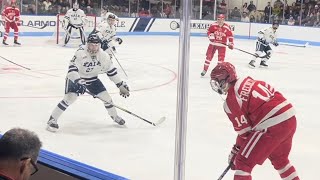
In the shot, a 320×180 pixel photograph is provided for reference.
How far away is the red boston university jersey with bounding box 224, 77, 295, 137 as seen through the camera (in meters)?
1.96

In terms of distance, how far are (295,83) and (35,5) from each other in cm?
627

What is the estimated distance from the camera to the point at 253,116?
2.00 meters

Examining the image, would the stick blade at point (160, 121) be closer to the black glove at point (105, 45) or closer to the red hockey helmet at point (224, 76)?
the red hockey helmet at point (224, 76)

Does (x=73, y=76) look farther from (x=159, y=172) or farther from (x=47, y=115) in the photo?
(x=159, y=172)

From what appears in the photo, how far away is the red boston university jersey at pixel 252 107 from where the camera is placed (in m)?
1.96

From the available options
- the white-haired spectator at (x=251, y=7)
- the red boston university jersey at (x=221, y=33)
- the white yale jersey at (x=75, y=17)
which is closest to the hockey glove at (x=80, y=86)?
the red boston university jersey at (x=221, y=33)

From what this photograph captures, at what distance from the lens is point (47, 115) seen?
13.1ft

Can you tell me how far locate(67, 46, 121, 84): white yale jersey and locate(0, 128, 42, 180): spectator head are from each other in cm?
242

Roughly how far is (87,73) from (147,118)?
666 mm

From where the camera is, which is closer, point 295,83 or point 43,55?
point 295,83

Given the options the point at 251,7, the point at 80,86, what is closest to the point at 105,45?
the point at 80,86

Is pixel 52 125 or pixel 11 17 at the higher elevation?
pixel 11 17

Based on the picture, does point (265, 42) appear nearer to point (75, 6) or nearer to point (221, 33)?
point (221, 33)

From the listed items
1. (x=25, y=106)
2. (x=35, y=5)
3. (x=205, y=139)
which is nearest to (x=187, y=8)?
(x=205, y=139)
